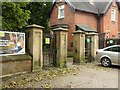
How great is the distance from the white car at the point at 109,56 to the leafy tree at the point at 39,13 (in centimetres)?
1969

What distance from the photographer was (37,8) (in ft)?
114

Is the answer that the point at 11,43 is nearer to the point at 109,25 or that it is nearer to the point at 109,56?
the point at 109,56

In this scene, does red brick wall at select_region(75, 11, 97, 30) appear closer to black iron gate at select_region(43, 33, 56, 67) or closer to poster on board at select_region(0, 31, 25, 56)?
black iron gate at select_region(43, 33, 56, 67)

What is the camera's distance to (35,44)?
11.5m

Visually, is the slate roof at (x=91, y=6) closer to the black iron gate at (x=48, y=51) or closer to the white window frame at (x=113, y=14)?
the white window frame at (x=113, y=14)

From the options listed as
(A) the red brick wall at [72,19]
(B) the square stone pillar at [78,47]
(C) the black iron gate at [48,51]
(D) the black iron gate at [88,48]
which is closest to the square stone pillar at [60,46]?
(C) the black iron gate at [48,51]

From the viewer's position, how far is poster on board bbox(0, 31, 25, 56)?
10062 millimetres

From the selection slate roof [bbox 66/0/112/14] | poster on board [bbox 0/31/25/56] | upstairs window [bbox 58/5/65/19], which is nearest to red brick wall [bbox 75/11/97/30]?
slate roof [bbox 66/0/112/14]

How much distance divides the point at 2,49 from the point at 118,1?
26834 millimetres

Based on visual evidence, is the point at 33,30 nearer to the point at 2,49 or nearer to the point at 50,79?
the point at 2,49

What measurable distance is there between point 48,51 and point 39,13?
2285 centimetres

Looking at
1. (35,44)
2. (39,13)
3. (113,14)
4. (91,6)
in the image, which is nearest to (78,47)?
(35,44)

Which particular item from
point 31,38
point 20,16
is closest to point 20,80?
point 31,38

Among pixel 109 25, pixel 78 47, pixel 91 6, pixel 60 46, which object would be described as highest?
pixel 91 6
